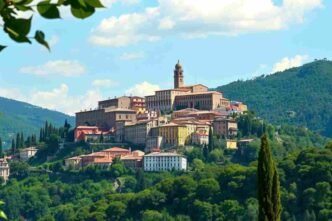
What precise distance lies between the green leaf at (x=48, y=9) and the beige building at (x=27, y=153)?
340ft

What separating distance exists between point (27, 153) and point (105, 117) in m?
9.21

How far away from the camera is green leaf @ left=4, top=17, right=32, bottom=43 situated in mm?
2135

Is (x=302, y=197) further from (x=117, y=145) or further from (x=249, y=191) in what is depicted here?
(x=117, y=145)

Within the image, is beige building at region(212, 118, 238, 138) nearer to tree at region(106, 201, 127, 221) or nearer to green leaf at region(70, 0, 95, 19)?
tree at region(106, 201, 127, 221)

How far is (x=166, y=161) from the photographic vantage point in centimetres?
9038

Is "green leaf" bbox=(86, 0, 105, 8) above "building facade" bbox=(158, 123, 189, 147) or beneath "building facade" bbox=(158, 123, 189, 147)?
beneath

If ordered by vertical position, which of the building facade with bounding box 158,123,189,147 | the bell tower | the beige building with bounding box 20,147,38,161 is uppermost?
the bell tower

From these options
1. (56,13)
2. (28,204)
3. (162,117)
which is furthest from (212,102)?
(56,13)

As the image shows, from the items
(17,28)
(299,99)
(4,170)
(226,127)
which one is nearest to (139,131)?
(226,127)

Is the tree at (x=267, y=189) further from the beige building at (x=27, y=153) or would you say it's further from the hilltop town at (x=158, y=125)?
the beige building at (x=27, y=153)

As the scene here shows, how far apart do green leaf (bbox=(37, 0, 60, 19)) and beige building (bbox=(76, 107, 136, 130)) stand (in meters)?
97.9

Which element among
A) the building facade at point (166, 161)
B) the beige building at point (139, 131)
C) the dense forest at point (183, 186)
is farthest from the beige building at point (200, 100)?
the building facade at point (166, 161)

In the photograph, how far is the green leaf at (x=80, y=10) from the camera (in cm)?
213

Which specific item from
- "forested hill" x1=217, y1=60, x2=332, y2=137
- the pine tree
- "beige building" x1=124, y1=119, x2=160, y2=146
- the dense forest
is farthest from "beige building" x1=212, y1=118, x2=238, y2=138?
"forested hill" x1=217, y1=60, x2=332, y2=137
